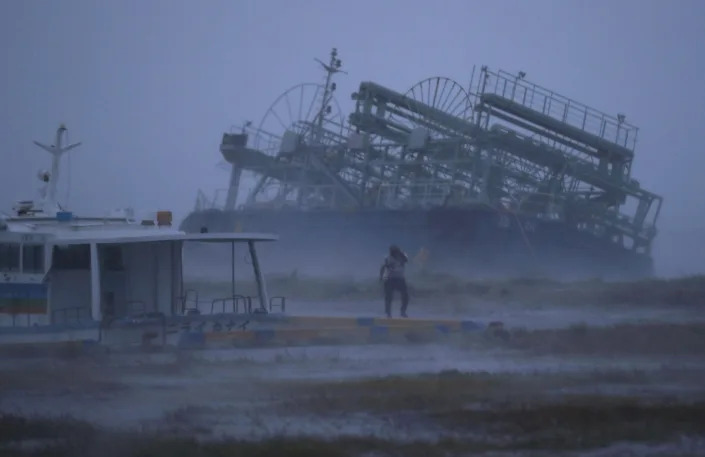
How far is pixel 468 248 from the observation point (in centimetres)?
4131

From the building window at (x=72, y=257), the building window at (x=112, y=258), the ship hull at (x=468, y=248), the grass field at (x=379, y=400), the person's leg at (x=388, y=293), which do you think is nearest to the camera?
the grass field at (x=379, y=400)

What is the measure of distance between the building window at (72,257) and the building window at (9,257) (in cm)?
46

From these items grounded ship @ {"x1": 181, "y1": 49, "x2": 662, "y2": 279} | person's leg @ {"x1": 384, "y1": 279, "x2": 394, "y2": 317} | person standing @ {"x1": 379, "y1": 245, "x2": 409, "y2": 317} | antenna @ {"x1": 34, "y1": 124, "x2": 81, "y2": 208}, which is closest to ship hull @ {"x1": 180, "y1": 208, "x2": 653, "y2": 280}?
grounded ship @ {"x1": 181, "y1": 49, "x2": 662, "y2": 279}

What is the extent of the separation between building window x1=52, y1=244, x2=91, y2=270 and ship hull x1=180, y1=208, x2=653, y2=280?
82.5 feet

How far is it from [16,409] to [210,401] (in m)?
1.74

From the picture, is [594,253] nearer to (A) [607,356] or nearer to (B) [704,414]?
(A) [607,356]

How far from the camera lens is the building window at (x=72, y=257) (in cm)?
1353

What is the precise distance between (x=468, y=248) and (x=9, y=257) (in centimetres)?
2924

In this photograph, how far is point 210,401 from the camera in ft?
32.2

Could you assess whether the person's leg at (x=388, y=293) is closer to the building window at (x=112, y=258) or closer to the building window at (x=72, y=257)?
the building window at (x=112, y=258)

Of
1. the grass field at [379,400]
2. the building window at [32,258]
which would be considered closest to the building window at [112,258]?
the building window at [32,258]

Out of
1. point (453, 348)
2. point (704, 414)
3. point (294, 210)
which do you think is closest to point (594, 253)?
point (294, 210)

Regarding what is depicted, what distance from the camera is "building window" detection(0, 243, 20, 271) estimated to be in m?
13.4

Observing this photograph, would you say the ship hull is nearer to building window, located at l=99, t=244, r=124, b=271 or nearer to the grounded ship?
the grounded ship
